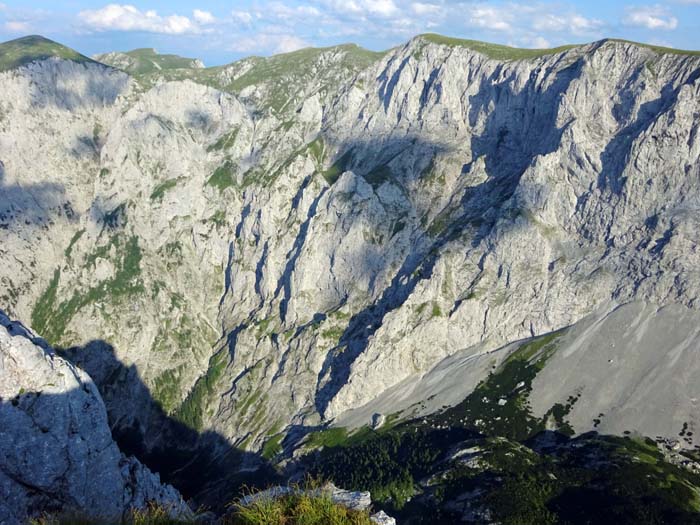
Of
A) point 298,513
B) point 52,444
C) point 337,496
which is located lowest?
point 52,444

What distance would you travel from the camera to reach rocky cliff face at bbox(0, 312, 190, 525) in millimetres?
38062

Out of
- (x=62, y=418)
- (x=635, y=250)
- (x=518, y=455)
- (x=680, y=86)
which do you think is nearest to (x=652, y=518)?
(x=518, y=455)

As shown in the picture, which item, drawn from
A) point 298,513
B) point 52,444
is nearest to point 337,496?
point 298,513

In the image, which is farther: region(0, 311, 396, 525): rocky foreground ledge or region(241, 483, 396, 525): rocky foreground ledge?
region(0, 311, 396, 525): rocky foreground ledge

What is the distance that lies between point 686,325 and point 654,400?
30227 mm

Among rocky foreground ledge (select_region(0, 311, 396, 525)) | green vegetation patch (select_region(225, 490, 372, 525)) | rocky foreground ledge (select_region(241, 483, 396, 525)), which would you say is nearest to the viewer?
green vegetation patch (select_region(225, 490, 372, 525))

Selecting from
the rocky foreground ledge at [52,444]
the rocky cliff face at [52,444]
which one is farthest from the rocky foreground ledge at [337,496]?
the rocky cliff face at [52,444]

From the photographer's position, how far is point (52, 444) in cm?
4166

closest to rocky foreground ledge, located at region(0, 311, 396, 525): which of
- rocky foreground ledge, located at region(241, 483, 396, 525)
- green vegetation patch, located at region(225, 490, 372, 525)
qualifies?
rocky foreground ledge, located at region(241, 483, 396, 525)

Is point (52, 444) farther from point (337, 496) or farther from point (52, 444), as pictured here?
point (337, 496)

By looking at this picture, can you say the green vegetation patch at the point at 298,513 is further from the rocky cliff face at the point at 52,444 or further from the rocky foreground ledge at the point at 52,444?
the rocky cliff face at the point at 52,444

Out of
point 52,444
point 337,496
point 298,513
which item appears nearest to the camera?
point 298,513

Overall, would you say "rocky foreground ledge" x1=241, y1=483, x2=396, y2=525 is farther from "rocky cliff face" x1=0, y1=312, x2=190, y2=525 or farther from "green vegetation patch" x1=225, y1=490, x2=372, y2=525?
"rocky cliff face" x1=0, y1=312, x2=190, y2=525

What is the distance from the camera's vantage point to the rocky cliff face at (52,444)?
3806 cm
